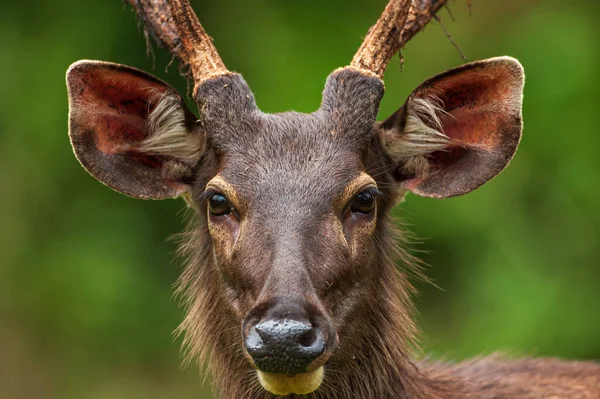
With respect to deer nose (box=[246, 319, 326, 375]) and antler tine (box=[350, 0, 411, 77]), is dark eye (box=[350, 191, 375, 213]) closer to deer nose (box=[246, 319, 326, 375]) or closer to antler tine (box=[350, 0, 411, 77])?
antler tine (box=[350, 0, 411, 77])

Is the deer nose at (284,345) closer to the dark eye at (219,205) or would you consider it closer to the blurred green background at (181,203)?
the dark eye at (219,205)

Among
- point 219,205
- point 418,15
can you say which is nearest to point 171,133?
point 219,205

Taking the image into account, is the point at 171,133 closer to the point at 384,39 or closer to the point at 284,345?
the point at 384,39

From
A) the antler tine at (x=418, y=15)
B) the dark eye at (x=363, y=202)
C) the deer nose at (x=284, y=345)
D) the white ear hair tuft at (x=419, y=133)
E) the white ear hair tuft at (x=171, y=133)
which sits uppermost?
the antler tine at (x=418, y=15)

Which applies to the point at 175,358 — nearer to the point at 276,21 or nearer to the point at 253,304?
the point at 276,21

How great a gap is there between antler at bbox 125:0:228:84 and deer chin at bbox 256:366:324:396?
200cm

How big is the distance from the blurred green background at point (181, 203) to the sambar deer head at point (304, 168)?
24.1 feet

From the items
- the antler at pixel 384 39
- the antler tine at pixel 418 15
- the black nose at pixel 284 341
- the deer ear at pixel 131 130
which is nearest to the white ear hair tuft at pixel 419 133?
the antler at pixel 384 39

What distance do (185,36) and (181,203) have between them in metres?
9.57

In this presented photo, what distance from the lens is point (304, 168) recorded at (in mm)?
6133

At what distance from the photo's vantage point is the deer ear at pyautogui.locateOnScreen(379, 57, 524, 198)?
656 cm

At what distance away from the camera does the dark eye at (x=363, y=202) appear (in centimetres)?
623
